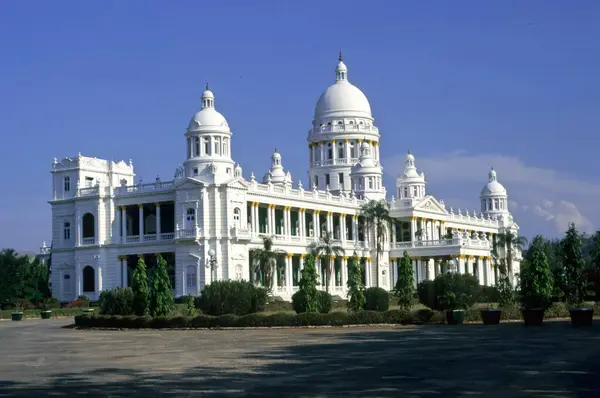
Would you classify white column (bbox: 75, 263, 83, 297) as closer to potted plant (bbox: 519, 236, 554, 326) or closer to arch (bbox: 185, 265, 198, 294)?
arch (bbox: 185, 265, 198, 294)

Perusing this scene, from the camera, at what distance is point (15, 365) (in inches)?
1121

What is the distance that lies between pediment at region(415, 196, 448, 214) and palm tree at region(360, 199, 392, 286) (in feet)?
36.5

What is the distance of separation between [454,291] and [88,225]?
52772 millimetres

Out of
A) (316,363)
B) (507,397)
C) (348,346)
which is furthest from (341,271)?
(507,397)

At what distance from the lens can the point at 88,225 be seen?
321 feet

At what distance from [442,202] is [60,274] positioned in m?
55.4

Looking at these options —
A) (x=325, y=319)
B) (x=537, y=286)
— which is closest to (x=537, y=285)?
(x=537, y=286)

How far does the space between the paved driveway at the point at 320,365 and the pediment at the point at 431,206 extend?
78.7 meters

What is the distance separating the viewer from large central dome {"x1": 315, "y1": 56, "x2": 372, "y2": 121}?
422 ft

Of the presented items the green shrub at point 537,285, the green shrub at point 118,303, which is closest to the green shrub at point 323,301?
the green shrub at point 118,303

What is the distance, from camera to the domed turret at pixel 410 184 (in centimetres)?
12562

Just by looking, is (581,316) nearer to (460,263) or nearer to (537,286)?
(537,286)

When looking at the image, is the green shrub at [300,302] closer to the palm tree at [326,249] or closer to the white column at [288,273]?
the palm tree at [326,249]

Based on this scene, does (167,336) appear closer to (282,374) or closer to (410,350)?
(410,350)
